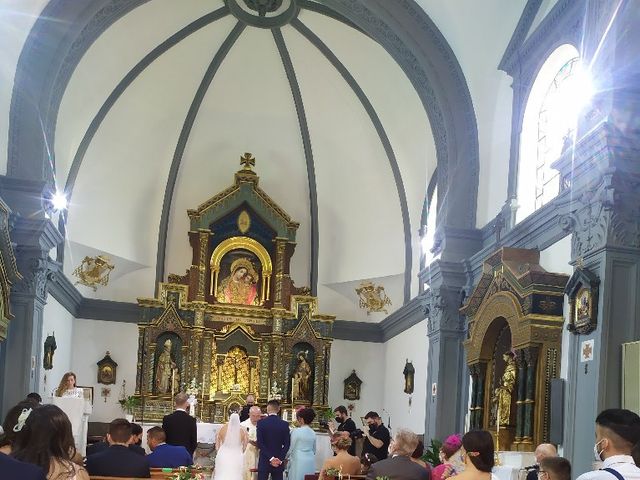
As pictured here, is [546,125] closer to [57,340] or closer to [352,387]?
[352,387]

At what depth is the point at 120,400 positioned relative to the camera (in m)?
19.8

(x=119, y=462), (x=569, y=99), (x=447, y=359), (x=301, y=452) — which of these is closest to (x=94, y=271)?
(x=447, y=359)

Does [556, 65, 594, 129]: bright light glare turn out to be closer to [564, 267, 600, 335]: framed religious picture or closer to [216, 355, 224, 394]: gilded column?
[564, 267, 600, 335]: framed religious picture

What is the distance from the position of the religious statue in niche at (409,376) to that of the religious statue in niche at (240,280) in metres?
4.63

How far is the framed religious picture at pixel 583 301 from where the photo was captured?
30.0ft

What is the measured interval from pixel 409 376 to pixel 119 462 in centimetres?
1288

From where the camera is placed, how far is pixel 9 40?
13586mm

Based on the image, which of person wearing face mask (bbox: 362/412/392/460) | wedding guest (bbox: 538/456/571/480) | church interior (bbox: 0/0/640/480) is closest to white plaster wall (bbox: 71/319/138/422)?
church interior (bbox: 0/0/640/480)

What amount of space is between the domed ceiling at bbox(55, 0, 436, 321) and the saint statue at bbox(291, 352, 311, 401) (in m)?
1.95

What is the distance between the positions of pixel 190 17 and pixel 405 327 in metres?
8.30

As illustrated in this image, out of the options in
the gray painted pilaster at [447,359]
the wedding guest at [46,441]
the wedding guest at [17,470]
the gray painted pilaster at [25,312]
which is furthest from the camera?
the gray painted pilaster at [447,359]

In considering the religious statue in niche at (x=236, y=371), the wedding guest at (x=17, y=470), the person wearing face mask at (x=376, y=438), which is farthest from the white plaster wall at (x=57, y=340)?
the wedding guest at (x=17, y=470)

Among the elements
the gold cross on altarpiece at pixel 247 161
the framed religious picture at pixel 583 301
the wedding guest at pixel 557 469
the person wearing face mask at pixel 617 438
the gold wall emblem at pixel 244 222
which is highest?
the gold cross on altarpiece at pixel 247 161

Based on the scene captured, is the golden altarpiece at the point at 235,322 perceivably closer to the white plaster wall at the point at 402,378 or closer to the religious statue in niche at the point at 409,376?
the white plaster wall at the point at 402,378
